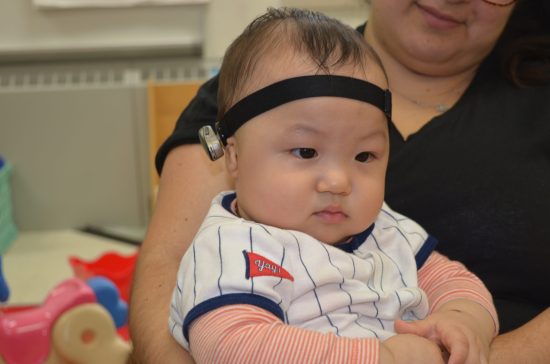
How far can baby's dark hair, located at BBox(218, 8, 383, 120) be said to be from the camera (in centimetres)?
92

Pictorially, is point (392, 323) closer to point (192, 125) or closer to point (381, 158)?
point (381, 158)

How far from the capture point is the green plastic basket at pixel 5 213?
7.20 ft

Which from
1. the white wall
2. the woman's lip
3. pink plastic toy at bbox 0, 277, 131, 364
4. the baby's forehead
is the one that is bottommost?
pink plastic toy at bbox 0, 277, 131, 364

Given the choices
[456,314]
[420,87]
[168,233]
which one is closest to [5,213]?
[168,233]

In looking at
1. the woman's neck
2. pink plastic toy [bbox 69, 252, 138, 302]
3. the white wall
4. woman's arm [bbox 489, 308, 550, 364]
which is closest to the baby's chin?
woman's arm [bbox 489, 308, 550, 364]

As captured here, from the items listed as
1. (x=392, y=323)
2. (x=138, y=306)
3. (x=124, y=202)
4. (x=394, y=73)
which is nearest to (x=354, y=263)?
(x=392, y=323)

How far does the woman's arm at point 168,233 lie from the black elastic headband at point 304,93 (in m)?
0.30

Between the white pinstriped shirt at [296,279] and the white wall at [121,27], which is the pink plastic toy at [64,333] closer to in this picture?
the white pinstriped shirt at [296,279]

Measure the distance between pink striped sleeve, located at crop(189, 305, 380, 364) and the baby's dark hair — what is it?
29cm

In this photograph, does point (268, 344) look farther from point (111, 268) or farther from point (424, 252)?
point (111, 268)

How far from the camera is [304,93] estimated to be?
2.91ft

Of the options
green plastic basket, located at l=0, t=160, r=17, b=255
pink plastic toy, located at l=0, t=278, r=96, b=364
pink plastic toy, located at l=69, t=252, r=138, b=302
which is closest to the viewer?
pink plastic toy, located at l=0, t=278, r=96, b=364

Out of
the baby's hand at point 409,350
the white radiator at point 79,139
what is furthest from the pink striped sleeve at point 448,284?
the white radiator at point 79,139

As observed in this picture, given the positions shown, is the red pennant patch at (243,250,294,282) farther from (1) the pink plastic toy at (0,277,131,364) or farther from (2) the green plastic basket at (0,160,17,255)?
(2) the green plastic basket at (0,160,17,255)
